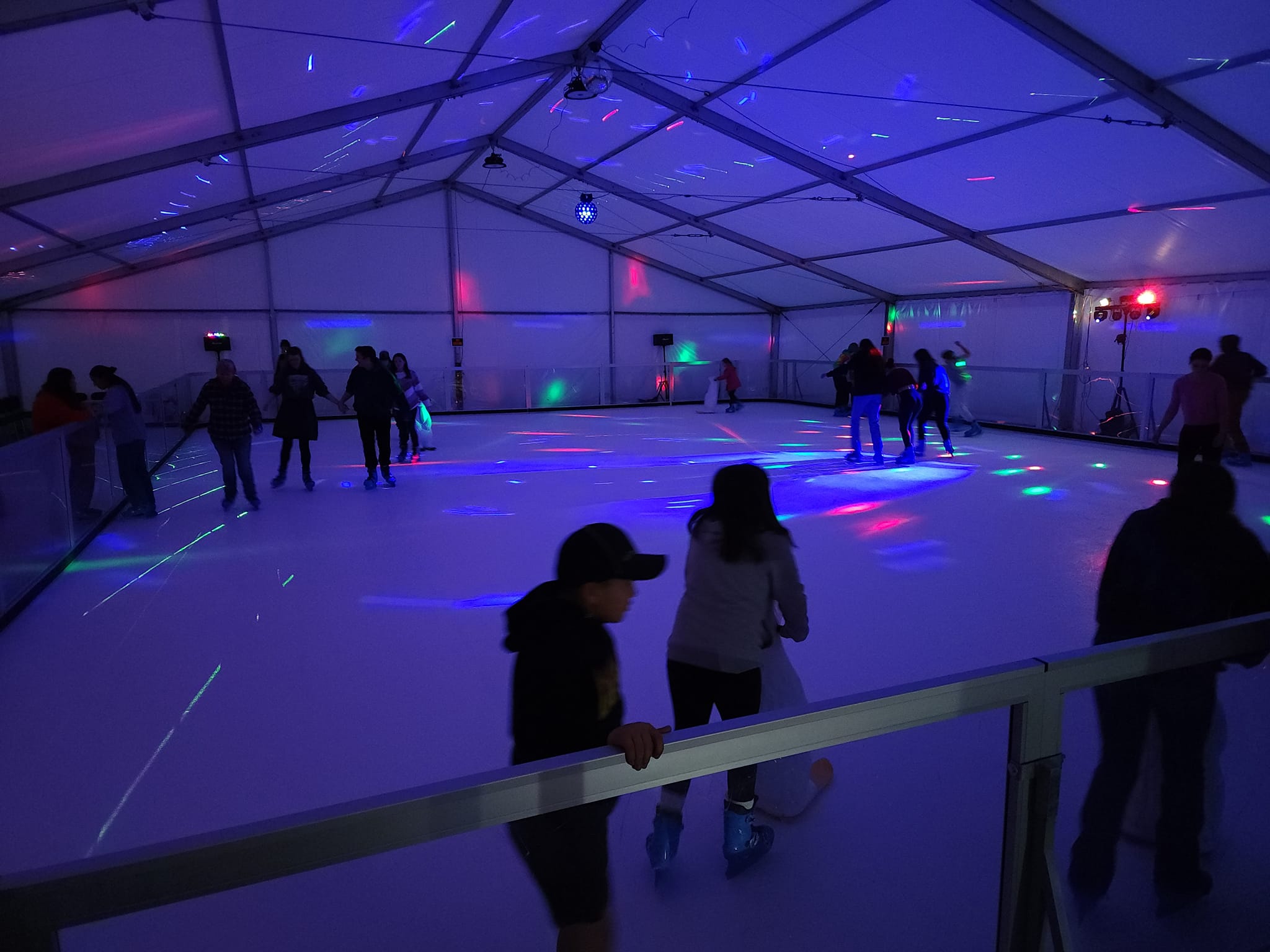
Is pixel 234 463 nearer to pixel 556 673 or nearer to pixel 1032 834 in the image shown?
pixel 556 673

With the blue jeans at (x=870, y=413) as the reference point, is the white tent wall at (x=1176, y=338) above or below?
above

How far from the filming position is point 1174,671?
1.42 metres

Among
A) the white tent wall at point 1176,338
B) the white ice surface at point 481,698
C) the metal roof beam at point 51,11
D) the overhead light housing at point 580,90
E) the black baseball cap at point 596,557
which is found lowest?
the white ice surface at point 481,698

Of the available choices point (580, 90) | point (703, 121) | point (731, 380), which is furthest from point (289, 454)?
point (731, 380)

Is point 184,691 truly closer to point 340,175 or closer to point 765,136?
point 765,136

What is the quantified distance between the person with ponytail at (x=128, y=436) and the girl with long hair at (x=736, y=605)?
5.72 m

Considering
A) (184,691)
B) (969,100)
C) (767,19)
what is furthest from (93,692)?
(969,100)

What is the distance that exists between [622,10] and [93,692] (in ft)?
24.4

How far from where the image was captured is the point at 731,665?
2.03 m

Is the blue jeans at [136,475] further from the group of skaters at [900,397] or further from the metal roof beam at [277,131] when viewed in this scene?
the group of skaters at [900,397]

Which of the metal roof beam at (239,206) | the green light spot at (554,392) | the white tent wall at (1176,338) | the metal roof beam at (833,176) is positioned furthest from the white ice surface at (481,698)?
the green light spot at (554,392)

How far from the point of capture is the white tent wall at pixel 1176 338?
31.1 feet

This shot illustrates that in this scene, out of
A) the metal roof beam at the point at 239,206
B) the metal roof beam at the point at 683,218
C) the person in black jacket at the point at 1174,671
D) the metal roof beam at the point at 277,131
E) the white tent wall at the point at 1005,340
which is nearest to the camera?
the person in black jacket at the point at 1174,671

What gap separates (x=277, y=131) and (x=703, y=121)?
4860 millimetres
